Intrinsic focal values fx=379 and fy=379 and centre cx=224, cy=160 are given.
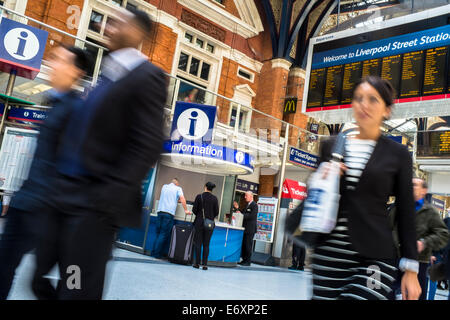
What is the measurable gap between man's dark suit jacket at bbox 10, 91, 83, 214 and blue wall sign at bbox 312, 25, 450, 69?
315 inches

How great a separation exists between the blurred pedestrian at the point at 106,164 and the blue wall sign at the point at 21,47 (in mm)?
7810

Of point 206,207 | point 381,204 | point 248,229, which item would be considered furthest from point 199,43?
point 381,204

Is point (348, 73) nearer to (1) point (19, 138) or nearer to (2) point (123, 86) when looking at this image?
(1) point (19, 138)

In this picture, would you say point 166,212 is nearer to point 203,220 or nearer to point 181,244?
point 181,244

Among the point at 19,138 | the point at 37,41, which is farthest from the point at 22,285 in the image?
the point at 37,41

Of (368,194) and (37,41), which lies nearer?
(368,194)

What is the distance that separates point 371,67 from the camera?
895 centimetres

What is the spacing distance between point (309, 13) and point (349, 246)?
2113 cm

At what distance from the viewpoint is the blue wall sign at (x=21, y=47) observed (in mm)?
8016

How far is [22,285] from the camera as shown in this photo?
3850mm

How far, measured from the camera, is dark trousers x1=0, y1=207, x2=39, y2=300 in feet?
6.47

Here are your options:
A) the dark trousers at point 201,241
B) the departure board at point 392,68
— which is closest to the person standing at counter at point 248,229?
the dark trousers at point 201,241

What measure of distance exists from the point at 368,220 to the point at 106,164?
1.14 metres

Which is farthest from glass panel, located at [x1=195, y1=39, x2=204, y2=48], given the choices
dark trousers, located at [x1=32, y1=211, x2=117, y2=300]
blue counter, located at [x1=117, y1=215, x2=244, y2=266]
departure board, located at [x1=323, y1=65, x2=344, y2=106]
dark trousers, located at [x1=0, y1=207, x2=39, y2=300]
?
dark trousers, located at [x1=32, y1=211, x2=117, y2=300]
